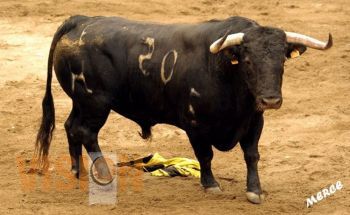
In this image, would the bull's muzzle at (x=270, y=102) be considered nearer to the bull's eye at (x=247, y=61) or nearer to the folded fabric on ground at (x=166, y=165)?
the bull's eye at (x=247, y=61)

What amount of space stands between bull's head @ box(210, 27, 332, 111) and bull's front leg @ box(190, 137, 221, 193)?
2.85ft

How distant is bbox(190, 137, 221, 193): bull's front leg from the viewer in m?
7.11

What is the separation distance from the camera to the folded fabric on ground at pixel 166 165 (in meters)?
7.80

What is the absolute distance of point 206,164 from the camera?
7.21 metres

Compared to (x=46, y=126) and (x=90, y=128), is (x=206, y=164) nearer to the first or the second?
(x=90, y=128)

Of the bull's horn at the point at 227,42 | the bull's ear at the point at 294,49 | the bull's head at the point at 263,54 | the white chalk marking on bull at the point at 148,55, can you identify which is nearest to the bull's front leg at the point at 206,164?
the white chalk marking on bull at the point at 148,55

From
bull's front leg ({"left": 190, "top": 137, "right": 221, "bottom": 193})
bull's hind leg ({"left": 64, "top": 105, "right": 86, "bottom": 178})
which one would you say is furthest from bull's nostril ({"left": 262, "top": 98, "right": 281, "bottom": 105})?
bull's hind leg ({"left": 64, "top": 105, "right": 86, "bottom": 178})

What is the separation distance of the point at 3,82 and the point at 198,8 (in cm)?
481

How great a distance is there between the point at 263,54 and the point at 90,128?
192 centimetres

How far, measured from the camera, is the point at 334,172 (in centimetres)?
765

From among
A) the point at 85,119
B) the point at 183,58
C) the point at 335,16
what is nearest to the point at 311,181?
the point at 183,58

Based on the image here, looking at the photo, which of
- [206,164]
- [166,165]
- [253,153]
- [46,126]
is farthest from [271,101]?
[46,126]

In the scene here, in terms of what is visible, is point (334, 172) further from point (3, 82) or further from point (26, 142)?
point (3, 82)

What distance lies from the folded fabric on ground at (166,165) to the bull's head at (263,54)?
1.58 metres
